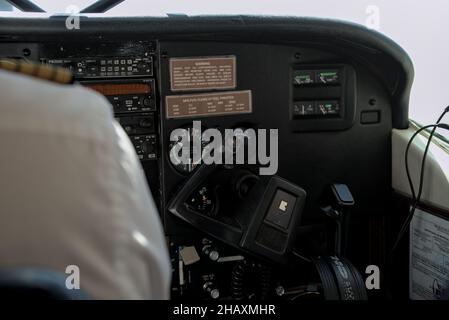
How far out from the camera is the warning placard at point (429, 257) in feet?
5.93

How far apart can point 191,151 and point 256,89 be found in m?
0.31

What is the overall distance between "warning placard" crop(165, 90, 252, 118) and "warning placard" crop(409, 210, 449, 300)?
0.70m

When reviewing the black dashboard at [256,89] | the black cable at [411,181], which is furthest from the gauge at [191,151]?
the black cable at [411,181]

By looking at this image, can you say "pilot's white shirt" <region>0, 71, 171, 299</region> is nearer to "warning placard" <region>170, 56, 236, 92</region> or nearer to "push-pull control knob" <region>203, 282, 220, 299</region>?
"warning placard" <region>170, 56, 236, 92</region>

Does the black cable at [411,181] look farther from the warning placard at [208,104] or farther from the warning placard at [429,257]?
the warning placard at [208,104]

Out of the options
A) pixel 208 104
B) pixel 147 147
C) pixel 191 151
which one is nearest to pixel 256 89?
pixel 208 104

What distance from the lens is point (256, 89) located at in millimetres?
1966

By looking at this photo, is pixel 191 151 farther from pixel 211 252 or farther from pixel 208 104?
pixel 211 252

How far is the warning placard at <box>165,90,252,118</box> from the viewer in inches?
74.8

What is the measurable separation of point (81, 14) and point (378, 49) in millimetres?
971

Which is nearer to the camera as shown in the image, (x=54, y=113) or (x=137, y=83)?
(x=54, y=113)

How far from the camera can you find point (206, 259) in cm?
199
